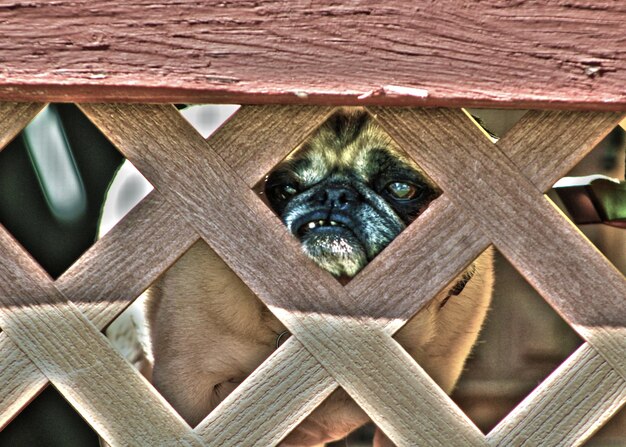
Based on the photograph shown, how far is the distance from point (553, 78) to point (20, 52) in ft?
2.62

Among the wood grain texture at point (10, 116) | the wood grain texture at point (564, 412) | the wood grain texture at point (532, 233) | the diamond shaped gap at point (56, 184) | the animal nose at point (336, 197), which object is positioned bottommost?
the wood grain texture at point (564, 412)

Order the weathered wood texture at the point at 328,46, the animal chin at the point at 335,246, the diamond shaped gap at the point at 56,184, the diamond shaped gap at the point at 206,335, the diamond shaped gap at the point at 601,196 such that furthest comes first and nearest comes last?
the diamond shaped gap at the point at 56,184, the diamond shaped gap at the point at 601,196, the diamond shaped gap at the point at 206,335, the animal chin at the point at 335,246, the weathered wood texture at the point at 328,46

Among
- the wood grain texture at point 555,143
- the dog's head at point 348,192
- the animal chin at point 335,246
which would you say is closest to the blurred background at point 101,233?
the dog's head at point 348,192

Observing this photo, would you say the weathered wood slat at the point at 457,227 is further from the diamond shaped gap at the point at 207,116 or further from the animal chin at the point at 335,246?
the diamond shaped gap at the point at 207,116

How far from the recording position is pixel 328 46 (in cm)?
123

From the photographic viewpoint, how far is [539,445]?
1277 mm

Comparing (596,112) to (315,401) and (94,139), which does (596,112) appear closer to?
(315,401)

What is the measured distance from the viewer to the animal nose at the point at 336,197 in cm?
209

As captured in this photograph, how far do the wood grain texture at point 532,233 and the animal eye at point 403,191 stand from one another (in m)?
0.90

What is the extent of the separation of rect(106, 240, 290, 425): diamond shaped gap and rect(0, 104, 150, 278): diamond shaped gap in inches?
21.0

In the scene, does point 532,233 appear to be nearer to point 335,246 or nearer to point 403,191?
point 335,246

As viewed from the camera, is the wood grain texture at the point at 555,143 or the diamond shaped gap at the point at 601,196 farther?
the diamond shaped gap at the point at 601,196

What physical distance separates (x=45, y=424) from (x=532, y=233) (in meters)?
2.06

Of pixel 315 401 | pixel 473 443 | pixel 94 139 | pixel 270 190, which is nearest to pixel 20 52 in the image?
pixel 315 401
